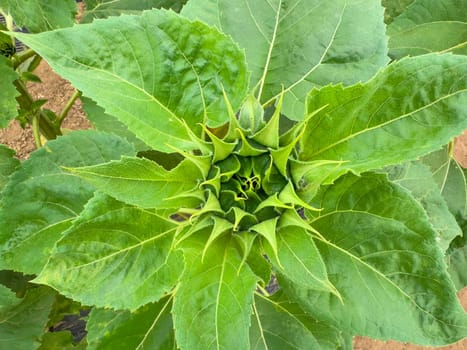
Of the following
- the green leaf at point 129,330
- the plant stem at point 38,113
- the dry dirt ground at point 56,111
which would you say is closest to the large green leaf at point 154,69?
the green leaf at point 129,330

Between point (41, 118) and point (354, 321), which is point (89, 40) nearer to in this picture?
point (354, 321)

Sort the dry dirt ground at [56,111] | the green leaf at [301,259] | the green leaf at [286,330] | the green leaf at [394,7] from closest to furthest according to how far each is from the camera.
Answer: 1. the green leaf at [301,259]
2. the green leaf at [286,330]
3. the green leaf at [394,7]
4. the dry dirt ground at [56,111]

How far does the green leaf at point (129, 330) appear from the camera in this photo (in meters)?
0.90

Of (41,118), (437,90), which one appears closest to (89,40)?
(437,90)

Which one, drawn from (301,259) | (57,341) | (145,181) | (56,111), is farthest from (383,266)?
(56,111)

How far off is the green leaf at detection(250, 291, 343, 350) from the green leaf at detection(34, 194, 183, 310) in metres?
0.27

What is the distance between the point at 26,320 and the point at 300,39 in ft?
2.54

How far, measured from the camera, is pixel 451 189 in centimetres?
133

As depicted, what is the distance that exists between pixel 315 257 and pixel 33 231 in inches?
19.1

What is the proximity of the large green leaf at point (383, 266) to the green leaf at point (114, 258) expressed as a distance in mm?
196

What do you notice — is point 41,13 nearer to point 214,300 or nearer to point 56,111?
point 214,300

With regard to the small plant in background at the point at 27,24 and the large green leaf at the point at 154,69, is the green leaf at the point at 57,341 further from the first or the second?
the large green leaf at the point at 154,69

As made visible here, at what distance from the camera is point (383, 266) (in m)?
0.69

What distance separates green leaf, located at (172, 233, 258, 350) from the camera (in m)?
0.62
